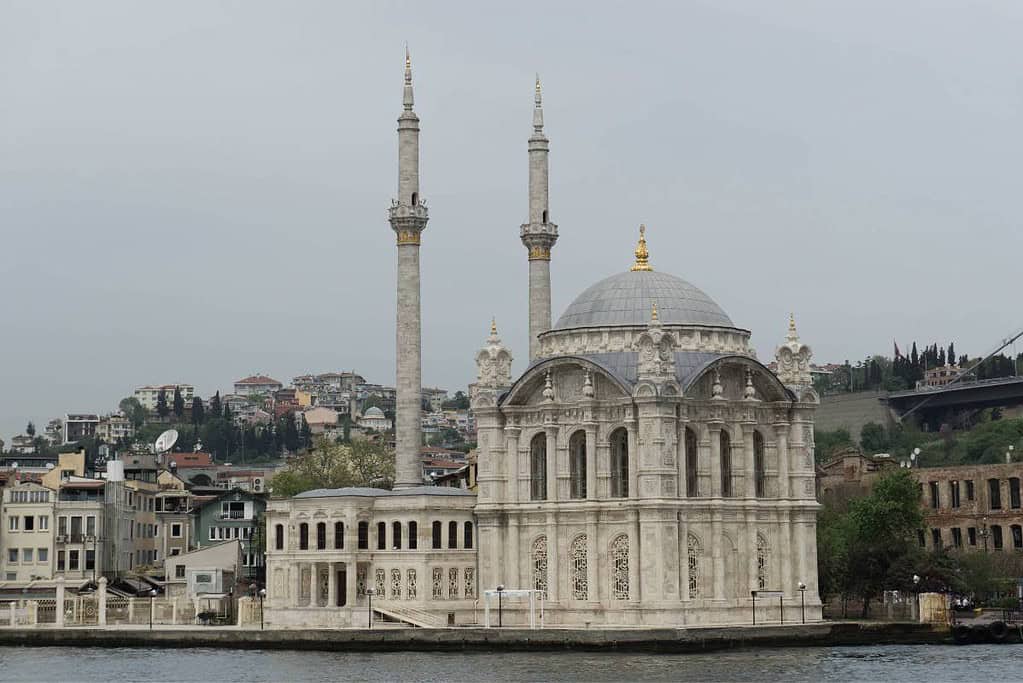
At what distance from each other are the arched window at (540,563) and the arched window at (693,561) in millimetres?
5651

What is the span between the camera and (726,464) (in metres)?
71.2

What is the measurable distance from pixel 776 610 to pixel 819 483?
41.9 m

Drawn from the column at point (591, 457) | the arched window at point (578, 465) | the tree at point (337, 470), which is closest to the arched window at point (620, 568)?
the column at point (591, 457)

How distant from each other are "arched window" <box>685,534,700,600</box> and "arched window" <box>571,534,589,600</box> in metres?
3.90

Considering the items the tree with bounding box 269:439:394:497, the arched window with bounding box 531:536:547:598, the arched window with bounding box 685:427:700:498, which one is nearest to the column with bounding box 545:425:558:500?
the arched window with bounding box 531:536:547:598

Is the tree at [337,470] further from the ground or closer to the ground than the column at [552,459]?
further from the ground

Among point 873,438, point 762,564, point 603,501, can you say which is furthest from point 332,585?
point 873,438

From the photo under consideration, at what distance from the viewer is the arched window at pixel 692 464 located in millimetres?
69812

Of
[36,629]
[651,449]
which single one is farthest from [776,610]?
[36,629]

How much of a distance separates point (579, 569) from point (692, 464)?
18.5 ft

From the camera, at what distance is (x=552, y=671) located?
57.3m

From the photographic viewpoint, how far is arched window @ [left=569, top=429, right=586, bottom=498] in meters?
70.8

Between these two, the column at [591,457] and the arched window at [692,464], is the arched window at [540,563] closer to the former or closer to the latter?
the column at [591,457]

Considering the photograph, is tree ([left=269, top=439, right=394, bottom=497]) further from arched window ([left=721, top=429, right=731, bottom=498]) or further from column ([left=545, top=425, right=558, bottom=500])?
arched window ([left=721, top=429, right=731, bottom=498])
